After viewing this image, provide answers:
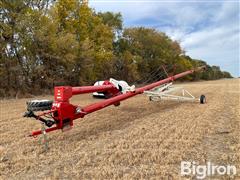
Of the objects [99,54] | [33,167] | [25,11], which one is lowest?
[33,167]

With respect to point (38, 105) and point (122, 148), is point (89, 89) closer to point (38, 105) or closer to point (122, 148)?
point (38, 105)

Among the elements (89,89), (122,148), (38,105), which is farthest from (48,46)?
(122,148)

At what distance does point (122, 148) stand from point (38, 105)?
1.80 metres

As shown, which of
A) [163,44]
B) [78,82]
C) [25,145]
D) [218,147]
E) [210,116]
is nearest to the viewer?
[218,147]

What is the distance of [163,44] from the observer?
44750 millimetres

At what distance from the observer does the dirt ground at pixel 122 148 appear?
4180 mm

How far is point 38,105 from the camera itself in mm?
5316

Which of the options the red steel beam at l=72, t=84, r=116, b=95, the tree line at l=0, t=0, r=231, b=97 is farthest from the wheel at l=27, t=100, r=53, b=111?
the tree line at l=0, t=0, r=231, b=97

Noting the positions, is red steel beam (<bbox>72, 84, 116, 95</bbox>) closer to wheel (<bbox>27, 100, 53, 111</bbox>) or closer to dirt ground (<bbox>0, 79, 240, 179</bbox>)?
wheel (<bbox>27, 100, 53, 111</bbox>)

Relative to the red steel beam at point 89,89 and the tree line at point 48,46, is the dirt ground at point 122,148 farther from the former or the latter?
the tree line at point 48,46

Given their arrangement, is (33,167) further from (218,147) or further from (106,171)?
(218,147)

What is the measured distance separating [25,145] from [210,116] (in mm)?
5267

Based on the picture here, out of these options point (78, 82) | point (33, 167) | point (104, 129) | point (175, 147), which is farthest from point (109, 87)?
point (78, 82)

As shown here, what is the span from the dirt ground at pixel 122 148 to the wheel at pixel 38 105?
0.78 meters
